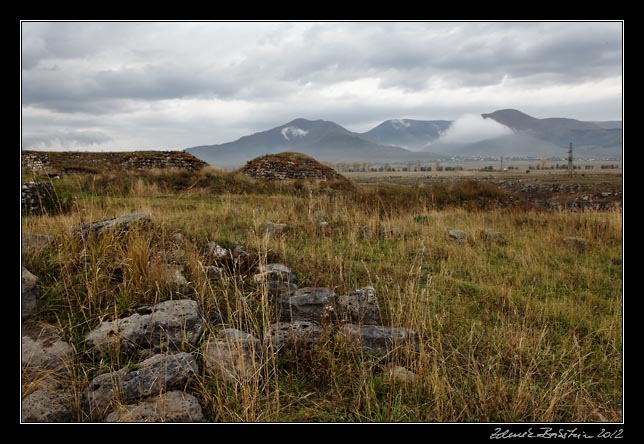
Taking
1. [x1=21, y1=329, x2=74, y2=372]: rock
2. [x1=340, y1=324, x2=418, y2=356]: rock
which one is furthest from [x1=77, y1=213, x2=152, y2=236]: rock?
[x1=340, y1=324, x2=418, y2=356]: rock

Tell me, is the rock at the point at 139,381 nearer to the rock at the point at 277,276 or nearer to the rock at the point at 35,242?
the rock at the point at 277,276

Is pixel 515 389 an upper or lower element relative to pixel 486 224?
lower

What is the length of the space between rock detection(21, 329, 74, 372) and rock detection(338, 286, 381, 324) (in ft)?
8.40

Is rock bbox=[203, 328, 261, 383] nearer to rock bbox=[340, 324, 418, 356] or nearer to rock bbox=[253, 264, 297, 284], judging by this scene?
rock bbox=[340, 324, 418, 356]

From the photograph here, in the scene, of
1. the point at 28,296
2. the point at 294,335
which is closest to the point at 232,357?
the point at 294,335

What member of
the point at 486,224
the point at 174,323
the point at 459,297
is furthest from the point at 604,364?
the point at 486,224

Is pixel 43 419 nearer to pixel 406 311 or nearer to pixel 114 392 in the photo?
pixel 114 392

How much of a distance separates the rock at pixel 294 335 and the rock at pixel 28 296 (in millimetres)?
2364

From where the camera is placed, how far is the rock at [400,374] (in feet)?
10.4

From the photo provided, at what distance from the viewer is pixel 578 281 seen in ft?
20.5

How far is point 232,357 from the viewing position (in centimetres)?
310

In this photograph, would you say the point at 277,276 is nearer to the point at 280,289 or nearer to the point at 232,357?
the point at 280,289

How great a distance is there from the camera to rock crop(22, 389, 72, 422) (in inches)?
109

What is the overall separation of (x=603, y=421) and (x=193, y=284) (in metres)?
4.06
